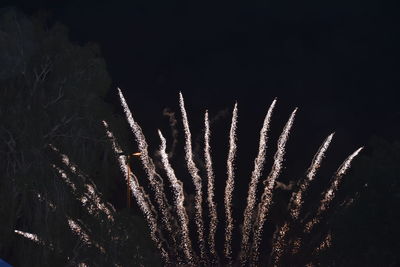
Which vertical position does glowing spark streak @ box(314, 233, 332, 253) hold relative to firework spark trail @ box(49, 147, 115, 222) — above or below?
below

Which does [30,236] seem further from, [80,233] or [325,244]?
[325,244]

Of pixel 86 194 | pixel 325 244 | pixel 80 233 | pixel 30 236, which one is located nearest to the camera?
pixel 30 236

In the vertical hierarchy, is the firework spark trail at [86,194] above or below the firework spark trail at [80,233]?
above

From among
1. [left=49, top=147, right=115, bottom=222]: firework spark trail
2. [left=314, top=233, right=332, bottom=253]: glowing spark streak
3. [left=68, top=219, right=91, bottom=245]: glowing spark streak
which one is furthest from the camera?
[left=314, top=233, right=332, bottom=253]: glowing spark streak

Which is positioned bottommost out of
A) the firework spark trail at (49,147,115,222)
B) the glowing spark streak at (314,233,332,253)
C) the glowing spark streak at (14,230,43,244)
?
the glowing spark streak at (14,230,43,244)

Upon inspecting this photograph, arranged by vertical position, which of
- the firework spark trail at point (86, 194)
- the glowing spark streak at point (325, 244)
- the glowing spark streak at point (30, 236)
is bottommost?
the glowing spark streak at point (30, 236)

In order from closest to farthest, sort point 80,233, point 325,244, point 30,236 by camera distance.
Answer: point 30,236
point 80,233
point 325,244

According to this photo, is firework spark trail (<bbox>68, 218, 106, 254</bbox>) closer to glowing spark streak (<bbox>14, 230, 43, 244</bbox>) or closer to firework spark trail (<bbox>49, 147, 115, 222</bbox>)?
firework spark trail (<bbox>49, 147, 115, 222</bbox>)

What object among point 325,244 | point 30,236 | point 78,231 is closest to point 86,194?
point 78,231

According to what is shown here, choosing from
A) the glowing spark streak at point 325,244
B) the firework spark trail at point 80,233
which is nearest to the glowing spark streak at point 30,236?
the firework spark trail at point 80,233

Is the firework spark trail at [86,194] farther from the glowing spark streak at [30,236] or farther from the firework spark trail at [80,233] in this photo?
the glowing spark streak at [30,236]

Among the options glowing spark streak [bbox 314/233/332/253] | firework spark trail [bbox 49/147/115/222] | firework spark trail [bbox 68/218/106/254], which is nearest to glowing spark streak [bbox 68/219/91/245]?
firework spark trail [bbox 68/218/106/254]

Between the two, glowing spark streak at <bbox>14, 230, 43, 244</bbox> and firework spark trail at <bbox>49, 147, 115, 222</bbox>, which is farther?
firework spark trail at <bbox>49, 147, 115, 222</bbox>

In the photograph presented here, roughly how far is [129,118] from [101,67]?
7.40 feet
